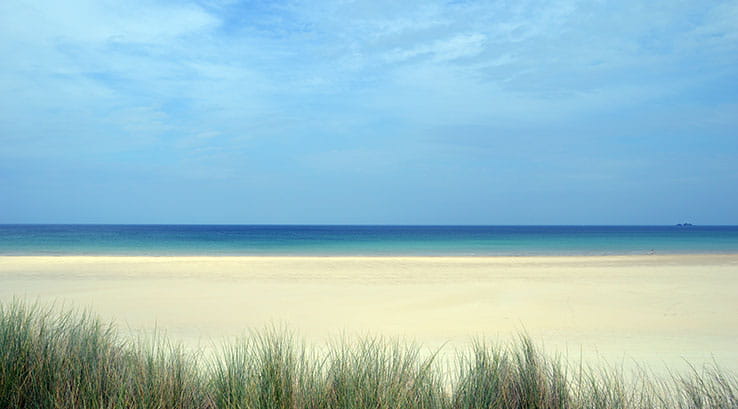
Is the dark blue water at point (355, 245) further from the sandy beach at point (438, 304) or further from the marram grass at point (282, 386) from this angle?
the marram grass at point (282, 386)

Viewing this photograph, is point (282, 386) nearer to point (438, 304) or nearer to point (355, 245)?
point (438, 304)

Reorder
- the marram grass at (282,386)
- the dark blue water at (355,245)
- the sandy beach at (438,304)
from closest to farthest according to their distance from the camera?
the marram grass at (282,386) < the sandy beach at (438,304) < the dark blue water at (355,245)

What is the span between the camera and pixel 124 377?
3.82 meters

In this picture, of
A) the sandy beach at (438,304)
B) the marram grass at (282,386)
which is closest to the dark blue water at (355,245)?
the sandy beach at (438,304)

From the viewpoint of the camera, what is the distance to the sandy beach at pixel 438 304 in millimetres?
7984

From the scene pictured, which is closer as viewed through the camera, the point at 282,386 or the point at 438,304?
the point at 282,386

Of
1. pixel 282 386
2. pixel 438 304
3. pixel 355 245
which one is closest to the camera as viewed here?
pixel 282 386

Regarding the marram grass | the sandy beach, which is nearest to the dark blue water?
the sandy beach

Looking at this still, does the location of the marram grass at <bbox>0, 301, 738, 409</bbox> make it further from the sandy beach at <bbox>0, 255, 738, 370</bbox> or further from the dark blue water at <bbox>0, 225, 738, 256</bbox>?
the dark blue water at <bbox>0, 225, 738, 256</bbox>

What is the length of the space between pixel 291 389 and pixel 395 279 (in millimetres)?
13491

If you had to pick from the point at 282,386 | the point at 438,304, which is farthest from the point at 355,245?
the point at 282,386

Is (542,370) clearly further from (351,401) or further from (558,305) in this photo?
(558,305)

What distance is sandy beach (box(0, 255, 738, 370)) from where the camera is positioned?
314 inches

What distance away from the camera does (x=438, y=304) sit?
1144 centimetres
